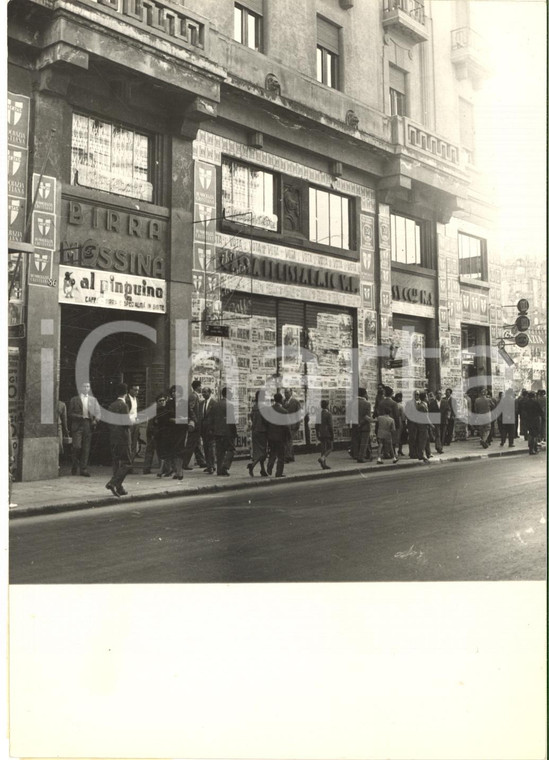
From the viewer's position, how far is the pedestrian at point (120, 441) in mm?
3637

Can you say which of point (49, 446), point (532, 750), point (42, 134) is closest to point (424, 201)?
point (42, 134)

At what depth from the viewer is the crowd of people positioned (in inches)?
147

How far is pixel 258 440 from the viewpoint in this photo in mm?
3920

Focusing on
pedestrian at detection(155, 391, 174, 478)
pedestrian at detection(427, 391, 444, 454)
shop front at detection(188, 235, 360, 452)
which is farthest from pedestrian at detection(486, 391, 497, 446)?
pedestrian at detection(155, 391, 174, 478)

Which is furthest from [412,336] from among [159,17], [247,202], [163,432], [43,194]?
[159,17]

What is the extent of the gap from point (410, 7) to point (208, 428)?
302cm

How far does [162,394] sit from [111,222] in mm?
1317

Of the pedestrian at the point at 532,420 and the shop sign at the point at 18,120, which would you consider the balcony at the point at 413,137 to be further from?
the shop sign at the point at 18,120

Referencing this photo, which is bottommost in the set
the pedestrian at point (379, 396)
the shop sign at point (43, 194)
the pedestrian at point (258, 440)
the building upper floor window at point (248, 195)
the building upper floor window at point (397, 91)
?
the pedestrian at point (258, 440)

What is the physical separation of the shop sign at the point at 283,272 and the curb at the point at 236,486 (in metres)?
1.33

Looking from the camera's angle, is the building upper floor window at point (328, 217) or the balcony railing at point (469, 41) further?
the building upper floor window at point (328, 217)

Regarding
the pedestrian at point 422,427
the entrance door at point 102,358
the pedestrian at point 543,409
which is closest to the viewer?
the pedestrian at point 543,409

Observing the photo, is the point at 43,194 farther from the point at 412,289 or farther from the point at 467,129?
the point at 467,129

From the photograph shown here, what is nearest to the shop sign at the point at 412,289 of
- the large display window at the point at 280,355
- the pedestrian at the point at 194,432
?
the large display window at the point at 280,355
